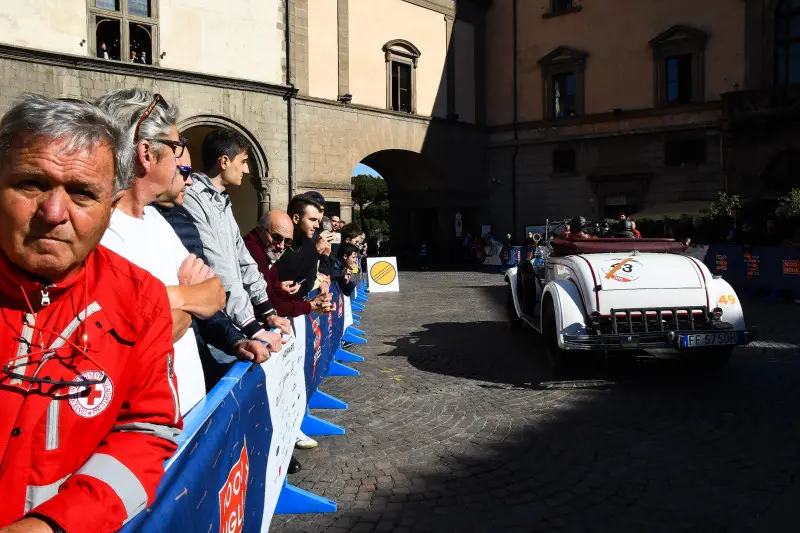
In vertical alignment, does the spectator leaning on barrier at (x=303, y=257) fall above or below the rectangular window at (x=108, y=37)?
below

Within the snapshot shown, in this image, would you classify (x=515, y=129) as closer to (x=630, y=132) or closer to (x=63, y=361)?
(x=630, y=132)

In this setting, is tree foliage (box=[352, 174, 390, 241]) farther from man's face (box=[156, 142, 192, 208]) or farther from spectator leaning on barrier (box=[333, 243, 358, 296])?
man's face (box=[156, 142, 192, 208])

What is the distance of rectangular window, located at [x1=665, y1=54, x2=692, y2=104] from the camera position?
978 inches

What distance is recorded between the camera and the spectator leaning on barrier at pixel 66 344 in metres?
1.35

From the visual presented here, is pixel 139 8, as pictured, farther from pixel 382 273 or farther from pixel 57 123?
pixel 57 123

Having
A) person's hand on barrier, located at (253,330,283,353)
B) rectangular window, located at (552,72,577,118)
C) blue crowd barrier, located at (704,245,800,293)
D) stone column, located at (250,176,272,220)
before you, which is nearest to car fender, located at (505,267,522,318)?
person's hand on barrier, located at (253,330,283,353)

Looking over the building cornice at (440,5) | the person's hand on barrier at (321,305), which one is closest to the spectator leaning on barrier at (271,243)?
the person's hand on barrier at (321,305)

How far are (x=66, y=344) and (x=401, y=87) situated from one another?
25.9 metres

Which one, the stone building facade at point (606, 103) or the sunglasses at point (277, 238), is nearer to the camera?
the sunglasses at point (277, 238)

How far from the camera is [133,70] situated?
18.1 m

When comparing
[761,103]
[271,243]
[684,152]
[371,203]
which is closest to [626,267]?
[271,243]

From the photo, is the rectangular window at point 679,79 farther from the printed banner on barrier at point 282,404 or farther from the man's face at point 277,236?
the printed banner on barrier at point 282,404

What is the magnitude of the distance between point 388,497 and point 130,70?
685 inches

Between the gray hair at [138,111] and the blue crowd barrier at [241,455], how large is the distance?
37.1 inches
